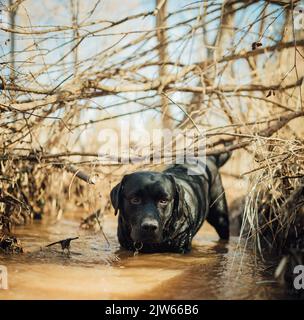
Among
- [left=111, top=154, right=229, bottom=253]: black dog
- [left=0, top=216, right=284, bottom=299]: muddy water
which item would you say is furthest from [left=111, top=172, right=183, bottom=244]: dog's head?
[left=0, top=216, right=284, bottom=299]: muddy water

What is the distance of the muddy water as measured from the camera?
294 centimetres

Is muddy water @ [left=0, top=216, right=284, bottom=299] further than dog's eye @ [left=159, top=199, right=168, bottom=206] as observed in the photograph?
No

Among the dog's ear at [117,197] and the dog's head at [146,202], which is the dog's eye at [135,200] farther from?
the dog's ear at [117,197]

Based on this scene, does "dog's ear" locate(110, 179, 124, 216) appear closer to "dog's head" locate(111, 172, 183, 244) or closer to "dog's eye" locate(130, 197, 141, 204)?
"dog's head" locate(111, 172, 183, 244)

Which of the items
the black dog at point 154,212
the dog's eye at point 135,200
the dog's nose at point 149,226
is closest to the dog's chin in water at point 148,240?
the black dog at point 154,212

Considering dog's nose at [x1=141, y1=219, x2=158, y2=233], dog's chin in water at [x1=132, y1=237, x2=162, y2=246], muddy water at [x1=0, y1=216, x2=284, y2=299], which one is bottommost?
muddy water at [x1=0, y1=216, x2=284, y2=299]

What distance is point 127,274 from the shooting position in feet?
11.5

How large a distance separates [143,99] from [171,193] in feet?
5.57

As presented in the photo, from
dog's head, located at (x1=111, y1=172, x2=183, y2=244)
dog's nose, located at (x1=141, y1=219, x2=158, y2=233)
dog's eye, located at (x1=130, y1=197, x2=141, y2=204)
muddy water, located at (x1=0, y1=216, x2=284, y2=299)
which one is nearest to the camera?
muddy water, located at (x1=0, y1=216, x2=284, y2=299)

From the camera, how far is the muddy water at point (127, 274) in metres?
2.94

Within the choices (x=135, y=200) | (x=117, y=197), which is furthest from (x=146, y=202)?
(x=117, y=197)

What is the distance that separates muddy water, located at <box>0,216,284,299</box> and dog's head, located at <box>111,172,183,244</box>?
25cm

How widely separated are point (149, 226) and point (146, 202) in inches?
14.5
